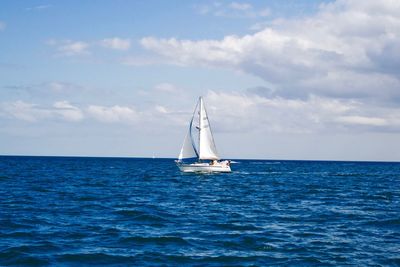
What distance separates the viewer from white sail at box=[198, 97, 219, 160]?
89500mm

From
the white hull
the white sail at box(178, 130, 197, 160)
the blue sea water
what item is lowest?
the blue sea water

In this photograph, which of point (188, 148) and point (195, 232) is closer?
point (195, 232)

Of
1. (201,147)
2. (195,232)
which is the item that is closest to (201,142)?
(201,147)

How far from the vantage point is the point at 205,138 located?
8969cm

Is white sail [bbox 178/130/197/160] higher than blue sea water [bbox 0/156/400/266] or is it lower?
higher

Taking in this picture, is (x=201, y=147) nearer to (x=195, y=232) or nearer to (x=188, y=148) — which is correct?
(x=188, y=148)

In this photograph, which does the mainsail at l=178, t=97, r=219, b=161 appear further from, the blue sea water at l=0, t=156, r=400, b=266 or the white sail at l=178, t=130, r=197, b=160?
the blue sea water at l=0, t=156, r=400, b=266

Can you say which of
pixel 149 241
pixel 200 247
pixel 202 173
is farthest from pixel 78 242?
pixel 202 173

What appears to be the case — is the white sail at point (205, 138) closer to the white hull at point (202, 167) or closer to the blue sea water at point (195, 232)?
the white hull at point (202, 167)

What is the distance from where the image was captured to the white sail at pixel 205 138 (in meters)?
89.5

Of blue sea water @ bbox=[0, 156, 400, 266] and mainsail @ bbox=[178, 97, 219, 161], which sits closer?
blue sea water @ bbox=[0, 156, 400, 266]

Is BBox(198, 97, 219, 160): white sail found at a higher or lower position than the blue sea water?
higher

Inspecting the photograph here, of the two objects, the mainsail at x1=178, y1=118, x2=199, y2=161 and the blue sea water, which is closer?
the blue sea water

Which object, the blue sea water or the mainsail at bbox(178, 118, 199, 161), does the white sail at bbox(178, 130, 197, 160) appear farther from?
the blue sea water
